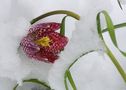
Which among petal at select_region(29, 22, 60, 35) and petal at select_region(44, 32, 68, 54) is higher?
petal at select_region(29, 22, 60, 35)

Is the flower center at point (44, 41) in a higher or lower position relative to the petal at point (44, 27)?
lower

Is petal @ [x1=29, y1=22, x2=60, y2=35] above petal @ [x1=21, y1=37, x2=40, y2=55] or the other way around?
above

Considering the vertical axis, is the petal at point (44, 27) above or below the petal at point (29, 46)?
above

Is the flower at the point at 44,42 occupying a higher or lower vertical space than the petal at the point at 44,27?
lower

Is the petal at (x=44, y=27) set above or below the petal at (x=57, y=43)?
above

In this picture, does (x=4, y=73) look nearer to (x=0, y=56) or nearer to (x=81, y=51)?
(x=0, y=56)
